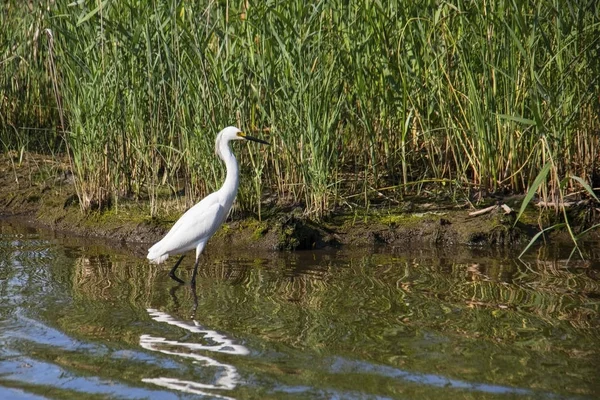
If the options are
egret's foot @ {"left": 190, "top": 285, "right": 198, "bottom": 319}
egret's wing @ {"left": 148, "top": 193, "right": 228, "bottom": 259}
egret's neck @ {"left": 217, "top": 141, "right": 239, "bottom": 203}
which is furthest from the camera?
egret's neck @ {"left": 217, "top": 141, "right": 239, "bottom": 203}

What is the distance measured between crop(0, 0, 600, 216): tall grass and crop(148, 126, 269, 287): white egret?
573 mm

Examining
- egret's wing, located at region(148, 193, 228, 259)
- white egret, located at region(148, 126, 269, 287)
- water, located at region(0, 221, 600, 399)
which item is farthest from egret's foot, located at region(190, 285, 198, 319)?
egret's wing, located at region(148, 193, 228, 259)

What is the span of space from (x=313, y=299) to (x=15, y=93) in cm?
519

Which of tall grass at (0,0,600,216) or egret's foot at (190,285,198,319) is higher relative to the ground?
tall grass at (0,0,600,216)

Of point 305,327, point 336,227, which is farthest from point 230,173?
point 305,327

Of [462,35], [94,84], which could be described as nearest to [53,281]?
[94,84]

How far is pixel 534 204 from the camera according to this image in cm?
748

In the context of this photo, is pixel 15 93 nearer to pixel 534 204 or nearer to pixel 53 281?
pixel 53 281

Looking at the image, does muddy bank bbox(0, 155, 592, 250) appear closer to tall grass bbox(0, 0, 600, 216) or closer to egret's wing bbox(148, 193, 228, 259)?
tall grass bbox(0, 0, 600, 216)

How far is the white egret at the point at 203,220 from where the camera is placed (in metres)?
6.41

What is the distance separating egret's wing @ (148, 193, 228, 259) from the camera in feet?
21.0

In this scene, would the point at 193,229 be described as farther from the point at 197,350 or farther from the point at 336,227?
the point at 197,350

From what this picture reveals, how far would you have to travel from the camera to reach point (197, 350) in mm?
4691

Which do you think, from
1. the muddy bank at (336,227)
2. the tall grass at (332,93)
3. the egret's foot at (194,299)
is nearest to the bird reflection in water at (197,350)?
the egret's foot at (194,299)
